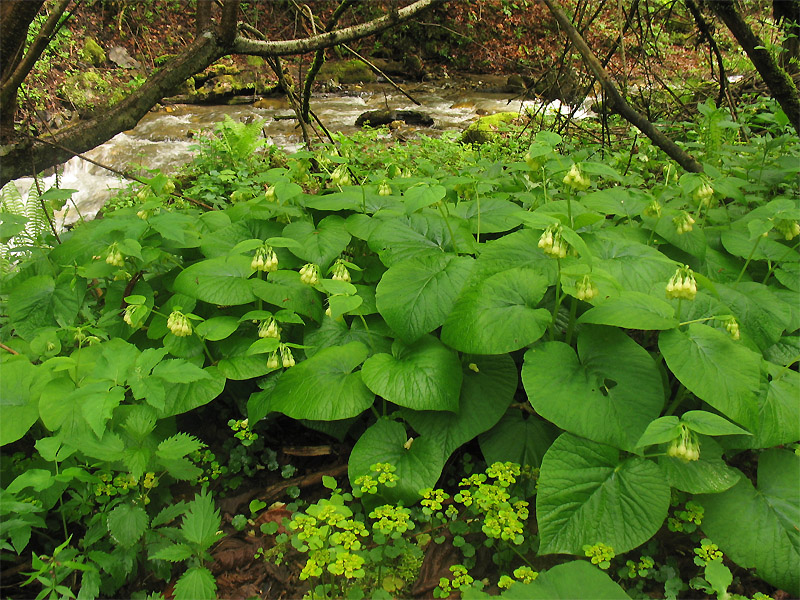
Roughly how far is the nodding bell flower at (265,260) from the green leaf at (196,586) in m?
0.99

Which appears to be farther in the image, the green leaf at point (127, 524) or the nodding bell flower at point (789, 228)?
the nodding bell flower at point (789, 228)

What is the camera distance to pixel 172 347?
6.14ft

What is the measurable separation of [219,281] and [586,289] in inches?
52.2

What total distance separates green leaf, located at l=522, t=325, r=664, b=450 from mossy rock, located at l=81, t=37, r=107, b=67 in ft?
40.4

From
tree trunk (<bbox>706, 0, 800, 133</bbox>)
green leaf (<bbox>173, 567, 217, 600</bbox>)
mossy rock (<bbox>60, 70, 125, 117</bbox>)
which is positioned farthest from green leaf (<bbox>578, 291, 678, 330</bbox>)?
mossy rock (<bbox>60, 70, 125, 117</bbox>)

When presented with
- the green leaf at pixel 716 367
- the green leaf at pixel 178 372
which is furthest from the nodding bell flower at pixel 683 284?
the green leaf at pixel 178 372

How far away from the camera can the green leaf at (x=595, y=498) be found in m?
1.34

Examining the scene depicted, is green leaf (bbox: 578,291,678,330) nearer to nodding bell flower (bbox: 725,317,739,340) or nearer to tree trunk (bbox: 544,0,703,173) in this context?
nodding bell flower (bbox: 725,317,739,340)

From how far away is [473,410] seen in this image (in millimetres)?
1678

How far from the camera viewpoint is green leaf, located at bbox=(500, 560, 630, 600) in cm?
116

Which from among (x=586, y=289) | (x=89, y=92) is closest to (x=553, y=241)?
(x=586, y=289)

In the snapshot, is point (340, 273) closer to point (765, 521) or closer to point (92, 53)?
point (765, 521)

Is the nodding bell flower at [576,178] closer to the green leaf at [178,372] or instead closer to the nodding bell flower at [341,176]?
the nodding bell flower at [341,176]

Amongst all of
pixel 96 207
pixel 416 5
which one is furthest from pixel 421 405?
pixel 96 207
